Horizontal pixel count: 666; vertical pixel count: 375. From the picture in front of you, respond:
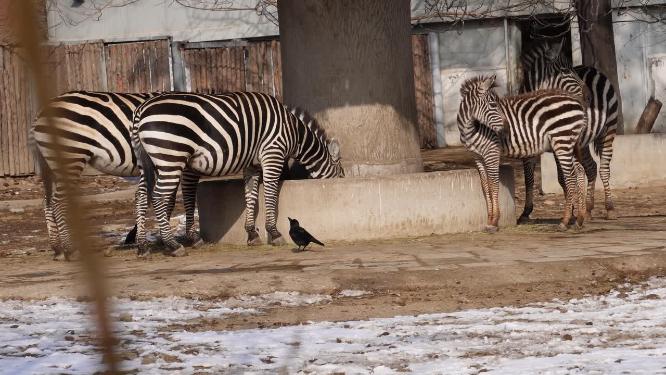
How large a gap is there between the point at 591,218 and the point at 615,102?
158cm

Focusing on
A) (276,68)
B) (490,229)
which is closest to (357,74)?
(490,229)

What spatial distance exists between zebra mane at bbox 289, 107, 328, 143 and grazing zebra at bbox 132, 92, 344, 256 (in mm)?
11

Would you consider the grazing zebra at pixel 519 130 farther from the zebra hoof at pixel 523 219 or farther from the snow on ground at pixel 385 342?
the snow on ground at pixel 385 342

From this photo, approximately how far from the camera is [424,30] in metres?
23.8

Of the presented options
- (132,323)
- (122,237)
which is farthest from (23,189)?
(132,323)

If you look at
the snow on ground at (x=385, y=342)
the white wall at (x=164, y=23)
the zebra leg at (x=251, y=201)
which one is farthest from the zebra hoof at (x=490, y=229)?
the white wall at (x=164, y=23)

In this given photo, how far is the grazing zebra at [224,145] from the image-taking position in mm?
10281

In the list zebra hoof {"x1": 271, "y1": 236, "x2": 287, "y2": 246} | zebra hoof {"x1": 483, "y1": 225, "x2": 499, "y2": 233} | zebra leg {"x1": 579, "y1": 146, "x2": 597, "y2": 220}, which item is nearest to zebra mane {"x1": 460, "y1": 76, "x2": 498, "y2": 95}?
zebra hoof {"x1": 483, "y1": 225, "x2": 499, "y2": 233}

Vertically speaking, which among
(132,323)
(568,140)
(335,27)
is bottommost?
(132,323)

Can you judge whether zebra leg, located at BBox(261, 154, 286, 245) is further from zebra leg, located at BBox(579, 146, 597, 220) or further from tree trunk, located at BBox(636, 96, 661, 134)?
tree trunk, located at BBox(636, 96, 661, 134)

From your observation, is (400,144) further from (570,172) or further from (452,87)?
(452,87)

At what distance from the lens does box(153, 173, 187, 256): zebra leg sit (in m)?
10.5

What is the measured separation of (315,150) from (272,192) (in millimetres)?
871

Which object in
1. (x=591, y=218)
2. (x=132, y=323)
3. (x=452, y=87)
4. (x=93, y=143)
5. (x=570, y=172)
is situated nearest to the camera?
(x=132, y=323)
